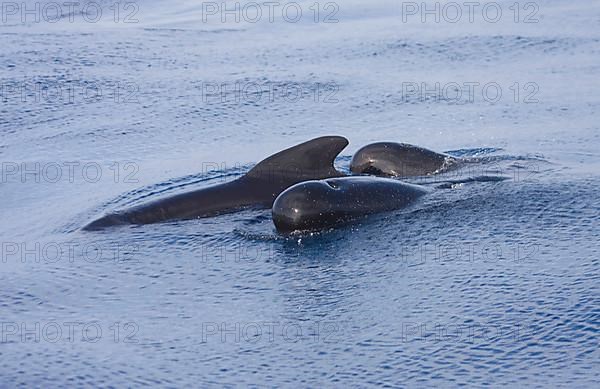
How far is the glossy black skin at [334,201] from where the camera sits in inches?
378

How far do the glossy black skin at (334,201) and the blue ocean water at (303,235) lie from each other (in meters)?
0.13

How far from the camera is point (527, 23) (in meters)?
20.3

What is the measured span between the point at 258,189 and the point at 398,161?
5.06 feet

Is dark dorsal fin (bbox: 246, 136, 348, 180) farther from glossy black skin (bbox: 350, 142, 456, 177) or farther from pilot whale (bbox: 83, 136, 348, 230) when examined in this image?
glossy black skin (bbox: 350, 142, 456, 177)

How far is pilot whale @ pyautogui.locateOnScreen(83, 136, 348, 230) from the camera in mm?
10398

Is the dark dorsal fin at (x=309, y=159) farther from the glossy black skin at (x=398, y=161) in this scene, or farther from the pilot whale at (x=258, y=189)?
the glossy black skin at (x=398, y=161)

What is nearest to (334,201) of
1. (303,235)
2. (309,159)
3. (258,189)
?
(303,235)

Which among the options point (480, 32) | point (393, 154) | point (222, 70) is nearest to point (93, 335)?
point (393, 154)

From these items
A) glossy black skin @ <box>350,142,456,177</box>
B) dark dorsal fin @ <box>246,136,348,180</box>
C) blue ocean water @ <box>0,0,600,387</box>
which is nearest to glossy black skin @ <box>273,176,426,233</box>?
blue ocean water @ <box>0,0,600,387</box>

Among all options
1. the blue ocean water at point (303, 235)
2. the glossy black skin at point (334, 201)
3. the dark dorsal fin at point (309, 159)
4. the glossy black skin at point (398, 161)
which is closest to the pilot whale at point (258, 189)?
the dark dorsal fin at point (309, 159)

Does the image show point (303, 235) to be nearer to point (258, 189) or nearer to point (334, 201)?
point (334, 201)

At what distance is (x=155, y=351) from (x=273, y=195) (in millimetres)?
3343

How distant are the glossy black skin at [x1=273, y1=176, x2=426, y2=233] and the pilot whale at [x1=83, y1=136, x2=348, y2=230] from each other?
46cm

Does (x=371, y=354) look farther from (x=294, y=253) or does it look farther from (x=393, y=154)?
(x=393, y=154)
